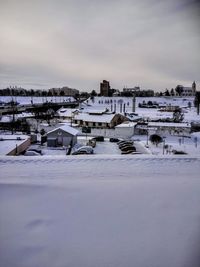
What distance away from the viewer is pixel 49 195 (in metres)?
1.55

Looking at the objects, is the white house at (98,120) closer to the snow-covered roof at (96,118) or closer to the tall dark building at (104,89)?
the snow-covered roof at (96,118)

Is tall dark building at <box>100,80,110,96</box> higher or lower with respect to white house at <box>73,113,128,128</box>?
higher

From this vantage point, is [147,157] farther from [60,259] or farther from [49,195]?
[60,259]

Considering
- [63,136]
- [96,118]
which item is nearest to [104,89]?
[96,118]

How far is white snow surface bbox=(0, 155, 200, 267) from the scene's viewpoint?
941 mm

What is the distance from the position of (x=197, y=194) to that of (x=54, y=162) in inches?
56.8

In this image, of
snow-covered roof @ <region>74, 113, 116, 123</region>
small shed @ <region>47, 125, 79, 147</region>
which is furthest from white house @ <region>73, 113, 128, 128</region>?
small shed @ <region>47, 125, 79, 147</region>

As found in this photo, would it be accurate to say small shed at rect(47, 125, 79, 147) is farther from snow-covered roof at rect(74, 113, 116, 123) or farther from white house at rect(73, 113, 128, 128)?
snow-covered roof at rect(74, 113, 116, 123)

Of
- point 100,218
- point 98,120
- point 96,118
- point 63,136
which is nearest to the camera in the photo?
point 100,218

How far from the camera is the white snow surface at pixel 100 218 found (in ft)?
3.09

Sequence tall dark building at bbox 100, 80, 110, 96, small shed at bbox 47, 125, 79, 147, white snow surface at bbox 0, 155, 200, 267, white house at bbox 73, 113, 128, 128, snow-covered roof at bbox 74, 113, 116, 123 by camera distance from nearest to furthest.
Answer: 1. white snow surface at bbox 0, 155, 200, 267
2. small shed at bbox 47, 125, 79, 147
3. white house at bbox 73, 113, 128, 128
4. snow-covered roof at bbox 74, 113, 116, 123
5. tall dark building at bbox 100, 80, 110, 96

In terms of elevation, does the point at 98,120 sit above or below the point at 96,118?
below

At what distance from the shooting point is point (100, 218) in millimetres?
1237

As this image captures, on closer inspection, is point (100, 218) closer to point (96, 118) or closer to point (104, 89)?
point (96, 118)
